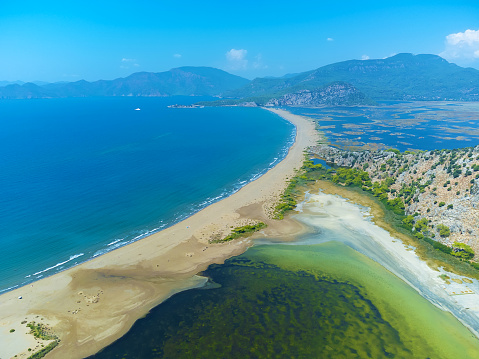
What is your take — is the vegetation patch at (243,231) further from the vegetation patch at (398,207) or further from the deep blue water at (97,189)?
the deep blue water at (97,189)

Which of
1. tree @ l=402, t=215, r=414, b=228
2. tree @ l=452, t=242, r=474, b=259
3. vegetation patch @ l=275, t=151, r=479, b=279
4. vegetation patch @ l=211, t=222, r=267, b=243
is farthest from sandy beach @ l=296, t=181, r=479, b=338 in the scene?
vegetation patch @ l=211, t=222, r=267, b=243

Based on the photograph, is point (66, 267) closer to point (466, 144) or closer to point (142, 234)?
point (142, 234)

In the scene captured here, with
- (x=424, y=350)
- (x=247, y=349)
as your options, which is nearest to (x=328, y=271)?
(x=424, y=350)

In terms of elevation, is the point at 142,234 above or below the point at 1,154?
below

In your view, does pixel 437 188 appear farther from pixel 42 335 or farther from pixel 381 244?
pixel 42 335

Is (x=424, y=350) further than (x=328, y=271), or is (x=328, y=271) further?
(x=328, y=271)

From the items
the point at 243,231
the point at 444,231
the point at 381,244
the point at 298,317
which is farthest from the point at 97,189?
the point at 444,231

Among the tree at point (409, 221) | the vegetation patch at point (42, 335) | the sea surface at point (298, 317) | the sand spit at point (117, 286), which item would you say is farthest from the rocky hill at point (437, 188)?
the vegetation patch at point (42, 335)

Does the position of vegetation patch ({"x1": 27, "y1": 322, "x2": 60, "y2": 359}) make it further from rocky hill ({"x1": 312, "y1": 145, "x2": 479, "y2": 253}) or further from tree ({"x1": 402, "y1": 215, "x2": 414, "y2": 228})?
tree ({"x1": 402, "y1": 215, "x2": 414, "y2": 228})
